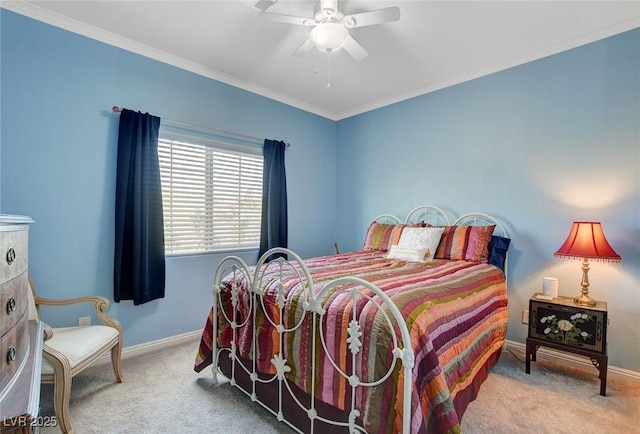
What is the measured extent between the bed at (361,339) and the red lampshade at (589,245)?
20.8 inches

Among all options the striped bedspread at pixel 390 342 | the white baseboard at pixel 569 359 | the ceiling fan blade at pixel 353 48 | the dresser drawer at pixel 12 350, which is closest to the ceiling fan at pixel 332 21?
the ceiling fan blade at pixel 353 48

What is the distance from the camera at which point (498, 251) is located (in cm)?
275

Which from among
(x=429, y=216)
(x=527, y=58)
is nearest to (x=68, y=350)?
(x=429, y=216)

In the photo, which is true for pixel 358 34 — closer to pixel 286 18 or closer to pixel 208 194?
pixel 286 18

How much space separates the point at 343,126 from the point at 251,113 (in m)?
1.45

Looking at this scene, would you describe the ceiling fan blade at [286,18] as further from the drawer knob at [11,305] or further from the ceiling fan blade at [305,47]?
the drawer knob at [11,305]

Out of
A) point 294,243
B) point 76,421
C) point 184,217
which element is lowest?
point 76,421

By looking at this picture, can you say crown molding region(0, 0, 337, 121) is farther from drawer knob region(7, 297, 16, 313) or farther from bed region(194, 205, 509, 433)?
drawer knob region(7, 297, 16, 313)

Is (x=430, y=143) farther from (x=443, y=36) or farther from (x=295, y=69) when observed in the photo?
(x=295, y=69)

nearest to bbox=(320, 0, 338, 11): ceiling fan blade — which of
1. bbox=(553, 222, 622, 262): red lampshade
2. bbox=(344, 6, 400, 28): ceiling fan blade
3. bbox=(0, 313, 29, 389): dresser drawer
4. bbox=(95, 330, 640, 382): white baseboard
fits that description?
bbox=(344, 6, 400, 28): ceiling fan blade

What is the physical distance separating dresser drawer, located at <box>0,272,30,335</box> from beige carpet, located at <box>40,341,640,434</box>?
1.08 m

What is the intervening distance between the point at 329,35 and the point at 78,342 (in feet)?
8.20

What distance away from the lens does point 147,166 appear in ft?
8.68

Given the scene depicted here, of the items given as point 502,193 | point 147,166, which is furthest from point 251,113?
point 502,193
